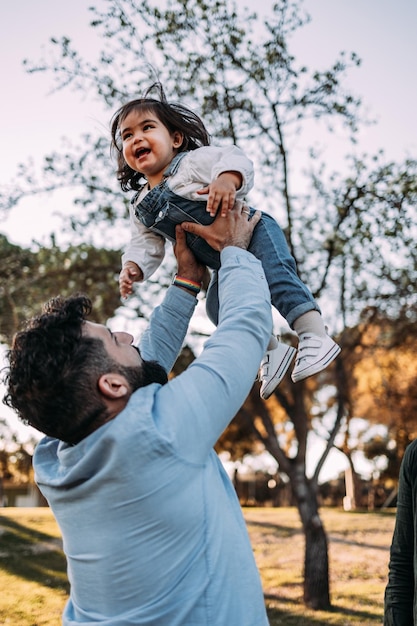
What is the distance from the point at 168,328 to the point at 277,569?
11.0 m

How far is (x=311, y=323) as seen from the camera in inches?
110

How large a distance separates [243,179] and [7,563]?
34.5ft

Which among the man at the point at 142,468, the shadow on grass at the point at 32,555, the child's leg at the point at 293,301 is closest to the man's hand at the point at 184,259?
the child's leg at the point at 293,301

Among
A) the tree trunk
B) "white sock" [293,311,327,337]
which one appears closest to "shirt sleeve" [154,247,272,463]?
"white sock" [293,311,327,337]

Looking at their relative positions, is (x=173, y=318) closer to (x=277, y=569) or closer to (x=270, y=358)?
(x=270, y=358)

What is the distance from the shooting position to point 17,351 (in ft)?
6.84

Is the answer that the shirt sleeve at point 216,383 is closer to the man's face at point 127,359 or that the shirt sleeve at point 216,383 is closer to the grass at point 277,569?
the man's face at point 127,359

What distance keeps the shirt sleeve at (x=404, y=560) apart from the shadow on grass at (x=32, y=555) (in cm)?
850

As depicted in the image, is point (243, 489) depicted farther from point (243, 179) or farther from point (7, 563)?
point (243, 179)

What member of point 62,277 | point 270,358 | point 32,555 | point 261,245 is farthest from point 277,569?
point 261,245

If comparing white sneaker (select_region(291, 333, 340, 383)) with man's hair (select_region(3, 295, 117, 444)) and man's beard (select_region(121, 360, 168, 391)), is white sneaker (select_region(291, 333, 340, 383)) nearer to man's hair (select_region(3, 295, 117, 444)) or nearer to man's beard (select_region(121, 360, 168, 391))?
man's beard (select_region(121, 360, 168, 391))

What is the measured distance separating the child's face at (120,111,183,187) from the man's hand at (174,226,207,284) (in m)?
0.27

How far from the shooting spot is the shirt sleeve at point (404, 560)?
109 inches

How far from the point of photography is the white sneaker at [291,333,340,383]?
2699mm
